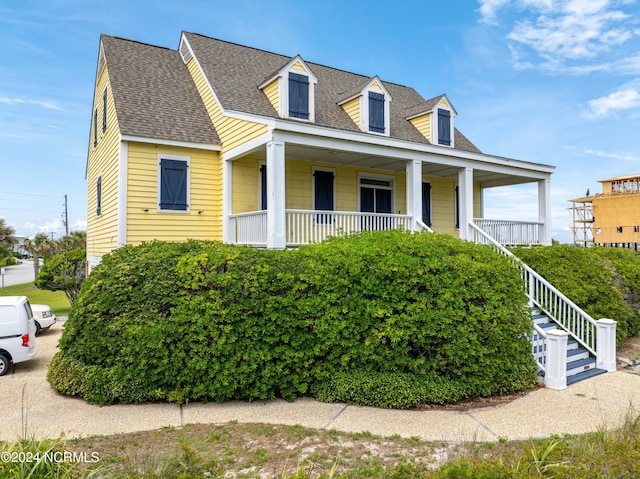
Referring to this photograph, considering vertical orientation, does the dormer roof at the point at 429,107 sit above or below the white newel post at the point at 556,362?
above

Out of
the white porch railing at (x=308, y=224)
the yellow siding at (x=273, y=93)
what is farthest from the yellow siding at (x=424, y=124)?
the yellow siding at (x=273, y=93)

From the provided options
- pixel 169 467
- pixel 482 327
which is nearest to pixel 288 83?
A: pixel 482 327

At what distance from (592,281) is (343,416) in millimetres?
8506

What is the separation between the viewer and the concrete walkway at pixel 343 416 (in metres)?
5.32

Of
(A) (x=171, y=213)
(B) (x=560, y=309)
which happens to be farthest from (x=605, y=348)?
(A) (x=171, y=213)

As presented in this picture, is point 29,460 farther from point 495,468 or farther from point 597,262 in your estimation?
point 597,262

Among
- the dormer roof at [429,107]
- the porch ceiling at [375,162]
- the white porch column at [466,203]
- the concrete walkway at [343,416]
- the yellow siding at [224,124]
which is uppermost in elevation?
the dormer roof at [429,107]

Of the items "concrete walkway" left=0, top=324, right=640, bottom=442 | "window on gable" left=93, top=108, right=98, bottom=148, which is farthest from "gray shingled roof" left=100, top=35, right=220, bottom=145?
"concrete walkway" left=0, top=324, right=640, bottom=442

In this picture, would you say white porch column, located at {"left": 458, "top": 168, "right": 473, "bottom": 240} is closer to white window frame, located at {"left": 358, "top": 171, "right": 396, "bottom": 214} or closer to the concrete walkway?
white window frame, located at {"left": 358, "top": 171, "right": 396, "bottom": 214}

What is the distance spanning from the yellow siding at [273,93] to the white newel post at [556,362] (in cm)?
960

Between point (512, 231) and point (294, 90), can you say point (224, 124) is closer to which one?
point (294, 90)

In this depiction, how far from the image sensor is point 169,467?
137 inches

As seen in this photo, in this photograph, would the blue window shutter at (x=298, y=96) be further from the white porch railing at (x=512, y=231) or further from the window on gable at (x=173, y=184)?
the white porch railing at (x=512, y=231)

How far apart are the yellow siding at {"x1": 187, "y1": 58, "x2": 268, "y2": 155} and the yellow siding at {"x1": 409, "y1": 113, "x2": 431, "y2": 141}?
7971mm
